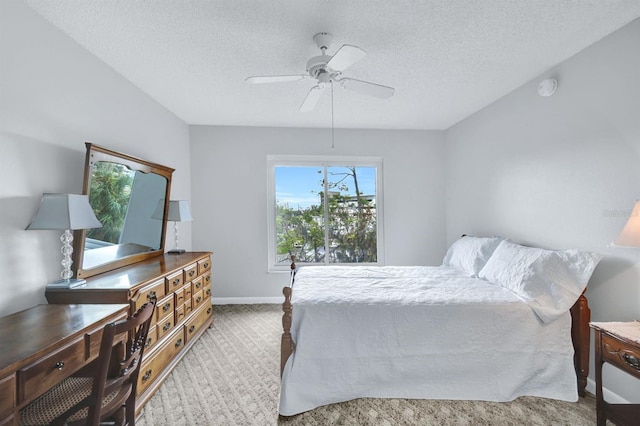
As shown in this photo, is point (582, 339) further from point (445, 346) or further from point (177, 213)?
point (177, 213)

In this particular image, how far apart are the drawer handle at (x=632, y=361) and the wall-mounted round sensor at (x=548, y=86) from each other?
209 centimetres

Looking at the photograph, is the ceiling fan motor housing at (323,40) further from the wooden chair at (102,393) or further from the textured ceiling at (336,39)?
the wooden chair at (102,393)

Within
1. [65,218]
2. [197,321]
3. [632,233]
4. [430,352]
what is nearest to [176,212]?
[197,321]

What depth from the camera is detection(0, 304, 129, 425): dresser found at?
3.52ft

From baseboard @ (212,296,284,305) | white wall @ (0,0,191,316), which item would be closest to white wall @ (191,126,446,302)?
baseboard @ (212,296,284,305)

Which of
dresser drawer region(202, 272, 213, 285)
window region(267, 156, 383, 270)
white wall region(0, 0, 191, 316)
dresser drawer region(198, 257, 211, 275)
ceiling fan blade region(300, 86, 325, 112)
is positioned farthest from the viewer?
window region(267, 156, 383, 270)

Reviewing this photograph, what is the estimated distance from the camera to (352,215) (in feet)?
15.2

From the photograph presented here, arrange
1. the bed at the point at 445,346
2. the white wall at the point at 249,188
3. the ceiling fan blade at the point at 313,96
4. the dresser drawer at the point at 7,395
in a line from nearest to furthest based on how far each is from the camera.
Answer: the dresser drawer at the point at 7,395 < the bed at the point at 445,346 < the ceiling fan blade at the point at 313,96 < the white wall at the point at 249,188

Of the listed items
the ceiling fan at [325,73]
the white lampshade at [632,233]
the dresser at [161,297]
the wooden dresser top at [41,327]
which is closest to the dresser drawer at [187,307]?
the dresser at [161,297]

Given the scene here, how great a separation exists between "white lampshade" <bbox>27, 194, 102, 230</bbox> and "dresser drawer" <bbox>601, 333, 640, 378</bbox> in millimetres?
3233

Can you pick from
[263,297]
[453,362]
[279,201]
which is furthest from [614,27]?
[263,297]

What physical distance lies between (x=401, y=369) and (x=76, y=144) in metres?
2.90

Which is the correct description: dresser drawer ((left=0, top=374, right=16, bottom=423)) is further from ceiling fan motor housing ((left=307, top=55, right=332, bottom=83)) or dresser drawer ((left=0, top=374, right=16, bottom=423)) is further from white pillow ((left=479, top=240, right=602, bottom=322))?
white pillow ((left=479, top=240, right=602, bottom=322))

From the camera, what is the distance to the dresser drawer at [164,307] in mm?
Answer: 2365
